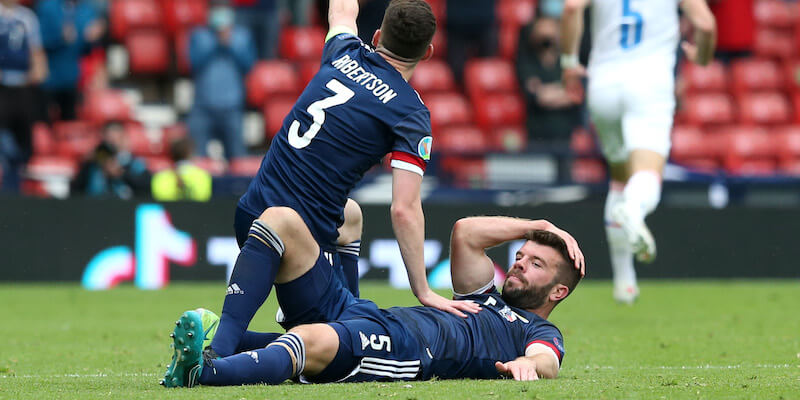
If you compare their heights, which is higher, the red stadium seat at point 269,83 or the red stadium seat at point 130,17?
the red stadium seat at point 130,17

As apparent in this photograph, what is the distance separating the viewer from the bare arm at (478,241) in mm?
5039

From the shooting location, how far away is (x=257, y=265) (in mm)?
4598

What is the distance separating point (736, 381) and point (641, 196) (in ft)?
10.0

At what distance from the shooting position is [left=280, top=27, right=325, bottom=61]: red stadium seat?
1513 centimetres

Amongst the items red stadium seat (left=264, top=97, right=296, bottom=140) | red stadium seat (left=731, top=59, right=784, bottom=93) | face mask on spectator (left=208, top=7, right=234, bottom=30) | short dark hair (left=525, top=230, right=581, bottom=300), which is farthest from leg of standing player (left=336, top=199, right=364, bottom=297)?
red stadium seat (left=731, top=59, right=784, bottom=93)

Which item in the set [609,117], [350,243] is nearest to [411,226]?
[350,243]

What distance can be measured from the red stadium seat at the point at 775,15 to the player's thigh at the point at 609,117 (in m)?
9.62

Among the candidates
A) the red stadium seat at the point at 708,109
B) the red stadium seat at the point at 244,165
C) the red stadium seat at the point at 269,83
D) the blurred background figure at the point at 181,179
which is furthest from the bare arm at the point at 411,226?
the red stadium seat at the point at 708,109

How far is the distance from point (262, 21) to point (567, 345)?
9327mm

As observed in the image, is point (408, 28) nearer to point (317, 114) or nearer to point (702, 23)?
point (317, 114)

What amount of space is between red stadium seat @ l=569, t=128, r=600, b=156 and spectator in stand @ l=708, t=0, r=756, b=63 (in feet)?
9.44

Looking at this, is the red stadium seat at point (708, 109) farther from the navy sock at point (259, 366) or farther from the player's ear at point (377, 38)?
the navy sock at point (259, 366)

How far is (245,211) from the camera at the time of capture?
16.1 feet

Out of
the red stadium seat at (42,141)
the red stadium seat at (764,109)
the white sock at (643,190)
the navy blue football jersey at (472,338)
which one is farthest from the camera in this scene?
the red stadium seat at (764,109)
